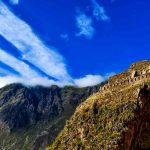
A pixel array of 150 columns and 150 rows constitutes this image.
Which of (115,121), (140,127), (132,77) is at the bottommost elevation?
(140,127)

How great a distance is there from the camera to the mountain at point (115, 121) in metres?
110

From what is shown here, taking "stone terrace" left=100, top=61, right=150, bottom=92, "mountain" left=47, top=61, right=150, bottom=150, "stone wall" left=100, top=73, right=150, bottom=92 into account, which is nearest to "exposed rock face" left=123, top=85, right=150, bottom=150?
"mountain" left=47, top=61, right=150, bottom=150

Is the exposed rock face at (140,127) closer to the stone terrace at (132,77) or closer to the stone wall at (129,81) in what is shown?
the stone terrace at (132,77)

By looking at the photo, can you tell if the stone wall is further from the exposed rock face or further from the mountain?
the exposed rock face

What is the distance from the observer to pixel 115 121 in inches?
4456

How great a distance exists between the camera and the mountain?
109750 millimetres

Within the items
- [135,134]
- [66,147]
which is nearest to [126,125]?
[135,134]

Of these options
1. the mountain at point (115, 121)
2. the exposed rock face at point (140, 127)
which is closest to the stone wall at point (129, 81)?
the mountain at point (115, 121)

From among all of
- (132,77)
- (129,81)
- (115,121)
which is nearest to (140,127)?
(115,121)

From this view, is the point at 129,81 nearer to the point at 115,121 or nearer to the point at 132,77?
the point at 132,77

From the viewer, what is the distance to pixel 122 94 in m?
121

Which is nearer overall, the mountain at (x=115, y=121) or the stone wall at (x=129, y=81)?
the mountain at (x=115, y=121)

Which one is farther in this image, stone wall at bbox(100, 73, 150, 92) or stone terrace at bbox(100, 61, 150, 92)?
stone terrace at bbox(100, 61, 150, 92)

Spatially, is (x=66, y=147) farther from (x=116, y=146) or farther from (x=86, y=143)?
(x=116, y=146)
